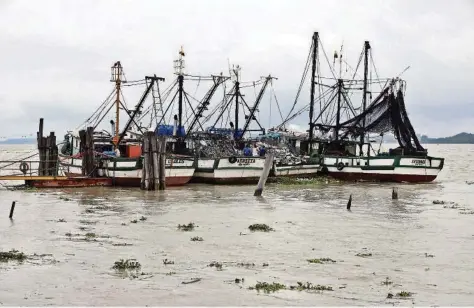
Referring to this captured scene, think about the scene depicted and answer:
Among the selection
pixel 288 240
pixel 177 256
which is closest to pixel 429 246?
pixel 288 240

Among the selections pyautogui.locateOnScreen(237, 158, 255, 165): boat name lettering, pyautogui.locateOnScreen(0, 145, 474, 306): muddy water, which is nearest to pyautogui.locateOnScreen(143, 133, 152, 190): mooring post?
pyautogui.locateOnScreen(0, 145, 474, 306): muddy water

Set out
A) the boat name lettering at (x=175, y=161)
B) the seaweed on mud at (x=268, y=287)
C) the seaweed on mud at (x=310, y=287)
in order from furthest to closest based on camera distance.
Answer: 1. the boat name lettering at (x=175, y=161)
2. the seaweed on mud at (x=310, y=287)
3. the seaweed on mud at (x=268, y=287)

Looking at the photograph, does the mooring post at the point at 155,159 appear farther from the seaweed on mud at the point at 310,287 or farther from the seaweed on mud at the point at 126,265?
the seaweed on mud at the point at 310,287

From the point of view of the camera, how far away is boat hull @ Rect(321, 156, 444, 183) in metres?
45.5

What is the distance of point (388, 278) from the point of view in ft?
44.5

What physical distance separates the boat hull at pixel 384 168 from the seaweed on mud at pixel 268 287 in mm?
34590

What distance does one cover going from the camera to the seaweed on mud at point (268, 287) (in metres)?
12.2

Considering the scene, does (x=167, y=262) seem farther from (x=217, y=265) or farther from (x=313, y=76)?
(x=313, y=76)

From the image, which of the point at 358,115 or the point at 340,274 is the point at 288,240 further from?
the point at 358,115

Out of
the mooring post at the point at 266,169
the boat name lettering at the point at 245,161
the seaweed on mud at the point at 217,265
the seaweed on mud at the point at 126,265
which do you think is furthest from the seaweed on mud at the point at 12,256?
the boat name lettering at the point at 245,161

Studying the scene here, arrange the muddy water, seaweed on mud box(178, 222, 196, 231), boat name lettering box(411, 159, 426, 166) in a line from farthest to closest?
boat name lettering box(411, 159, 426, 166) < seaweed on mud box(178, 222, 196, 231) < the muddy water

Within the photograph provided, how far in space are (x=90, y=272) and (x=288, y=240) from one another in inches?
269

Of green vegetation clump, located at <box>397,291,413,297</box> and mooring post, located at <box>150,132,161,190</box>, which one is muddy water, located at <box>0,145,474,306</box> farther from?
mooring post, located at <box>150,132,161,190</box>

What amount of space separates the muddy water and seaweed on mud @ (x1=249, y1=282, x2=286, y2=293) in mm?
226
